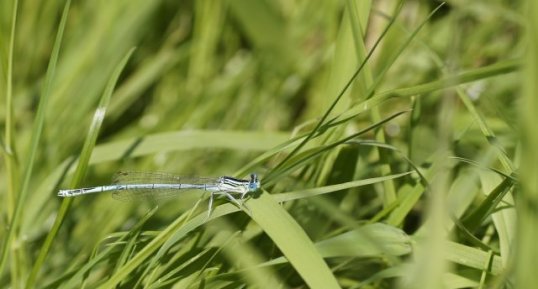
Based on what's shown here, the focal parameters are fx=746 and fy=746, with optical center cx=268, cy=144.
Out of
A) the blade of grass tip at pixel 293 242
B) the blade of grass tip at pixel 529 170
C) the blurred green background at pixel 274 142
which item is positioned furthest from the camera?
the blurred green background at pixel 274 142

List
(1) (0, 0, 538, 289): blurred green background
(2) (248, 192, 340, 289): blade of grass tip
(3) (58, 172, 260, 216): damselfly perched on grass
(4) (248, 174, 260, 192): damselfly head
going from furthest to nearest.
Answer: (3) (58, 172, 260, 216): damselfly perched on grass
(4) (248, 174, 260, 192): damselfly head
(1) (0, 0, 538, 289): blurred green background
(2) (248, 192, 340, 289): blade of grass tip

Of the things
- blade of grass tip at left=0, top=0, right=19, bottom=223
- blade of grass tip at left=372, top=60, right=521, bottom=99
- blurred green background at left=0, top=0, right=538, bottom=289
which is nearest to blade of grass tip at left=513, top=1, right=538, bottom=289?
blurred green background at left=0, top=0, right=538, bottom=289

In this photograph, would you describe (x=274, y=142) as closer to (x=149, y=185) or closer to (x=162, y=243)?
(x=149, y=185)

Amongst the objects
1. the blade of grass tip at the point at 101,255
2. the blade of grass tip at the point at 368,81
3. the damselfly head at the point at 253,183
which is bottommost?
the blade of grass tip at the point at 101,255

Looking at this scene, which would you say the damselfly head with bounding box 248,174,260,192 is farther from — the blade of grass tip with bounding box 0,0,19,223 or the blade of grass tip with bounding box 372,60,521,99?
the blade of grass tip with bounding box 0,0,19,223

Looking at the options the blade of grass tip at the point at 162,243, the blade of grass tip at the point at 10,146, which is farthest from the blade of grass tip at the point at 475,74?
the blade of grass tip at the point at 10,146

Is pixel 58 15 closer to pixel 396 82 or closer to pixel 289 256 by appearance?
pixel 396 82

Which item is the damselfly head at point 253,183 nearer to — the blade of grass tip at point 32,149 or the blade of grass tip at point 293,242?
the blade of grass tip at point 293,242
